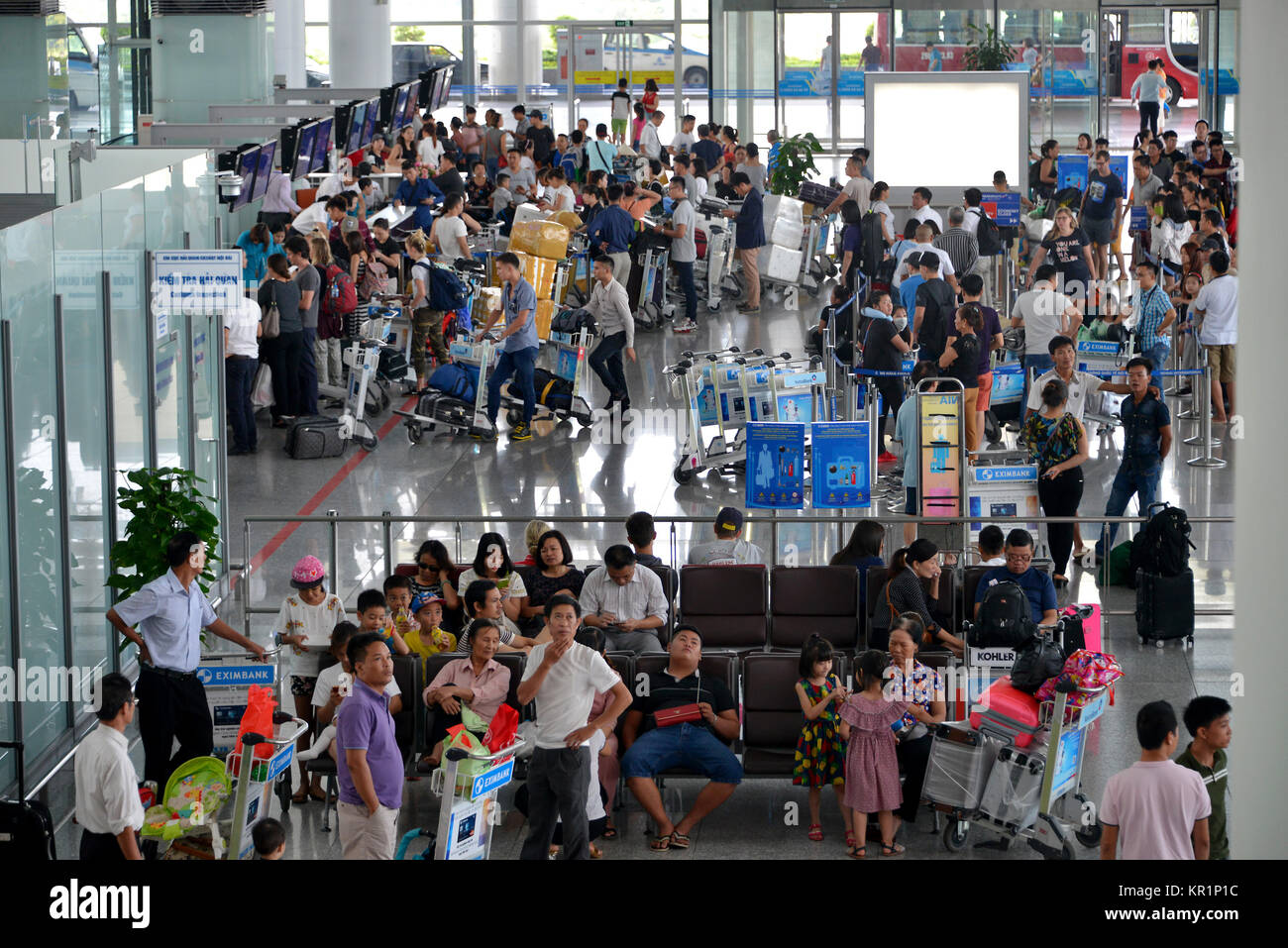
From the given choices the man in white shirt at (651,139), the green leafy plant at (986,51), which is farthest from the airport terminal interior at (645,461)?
the green leafy plant at (986,51)

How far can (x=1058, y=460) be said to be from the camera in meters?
11.4

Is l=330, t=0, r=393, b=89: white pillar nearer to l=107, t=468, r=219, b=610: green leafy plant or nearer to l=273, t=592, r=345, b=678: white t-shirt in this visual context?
l=107, t=468, r=219, b=610: green leafy plant

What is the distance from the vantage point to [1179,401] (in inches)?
669

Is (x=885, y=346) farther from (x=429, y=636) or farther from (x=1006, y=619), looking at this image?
(x=429, y=636)

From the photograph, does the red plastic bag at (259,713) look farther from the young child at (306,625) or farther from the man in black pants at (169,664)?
the young child at (306,625)

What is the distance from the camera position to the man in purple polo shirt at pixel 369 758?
273 inches

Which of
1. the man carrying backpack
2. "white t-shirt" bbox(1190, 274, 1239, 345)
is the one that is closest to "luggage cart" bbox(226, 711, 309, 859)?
the man carrying backpack

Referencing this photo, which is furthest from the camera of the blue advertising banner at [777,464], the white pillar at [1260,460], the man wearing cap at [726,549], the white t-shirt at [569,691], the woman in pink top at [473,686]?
the blue advertising banner at [777,464]

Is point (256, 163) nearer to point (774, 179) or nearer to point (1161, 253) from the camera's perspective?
point (774, 179)

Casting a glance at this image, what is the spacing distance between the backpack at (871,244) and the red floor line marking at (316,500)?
5.10 metres

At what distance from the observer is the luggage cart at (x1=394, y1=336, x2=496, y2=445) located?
15.6m
